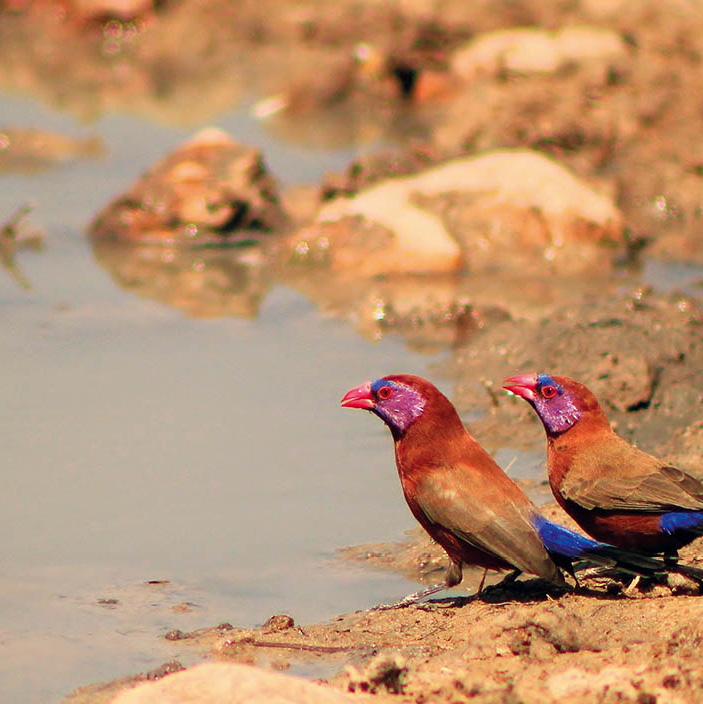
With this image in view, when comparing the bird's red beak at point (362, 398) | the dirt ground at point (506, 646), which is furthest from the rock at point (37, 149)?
the dirt ground at point (506, 646)

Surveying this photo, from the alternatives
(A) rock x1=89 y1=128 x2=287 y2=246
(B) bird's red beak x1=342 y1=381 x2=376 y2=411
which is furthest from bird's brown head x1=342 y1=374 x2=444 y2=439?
(A) rock x1=89 y1=128 x2=287 y2=246

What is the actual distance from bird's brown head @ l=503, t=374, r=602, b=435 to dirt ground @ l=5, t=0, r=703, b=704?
24.2 inches

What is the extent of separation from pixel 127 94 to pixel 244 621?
509 inches

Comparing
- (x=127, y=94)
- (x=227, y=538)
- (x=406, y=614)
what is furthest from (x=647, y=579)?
(x=127, y=94)

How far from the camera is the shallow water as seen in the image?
205 inches

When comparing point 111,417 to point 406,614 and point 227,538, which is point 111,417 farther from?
point 406,614

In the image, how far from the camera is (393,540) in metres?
6.03

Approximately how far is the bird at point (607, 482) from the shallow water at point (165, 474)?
2.72 feet

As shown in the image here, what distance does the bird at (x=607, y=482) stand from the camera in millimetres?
5000

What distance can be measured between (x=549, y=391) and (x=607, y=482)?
47 centimetres

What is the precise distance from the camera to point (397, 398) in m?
5.34

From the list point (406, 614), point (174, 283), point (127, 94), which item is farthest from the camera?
point (127, 94)

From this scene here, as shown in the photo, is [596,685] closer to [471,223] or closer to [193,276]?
[193,276]

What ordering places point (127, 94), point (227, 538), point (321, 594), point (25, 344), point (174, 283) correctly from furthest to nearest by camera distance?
point (127, 94)
point (174, 283)
point (25, 344)
point (227, 538)
point (321, 594)
